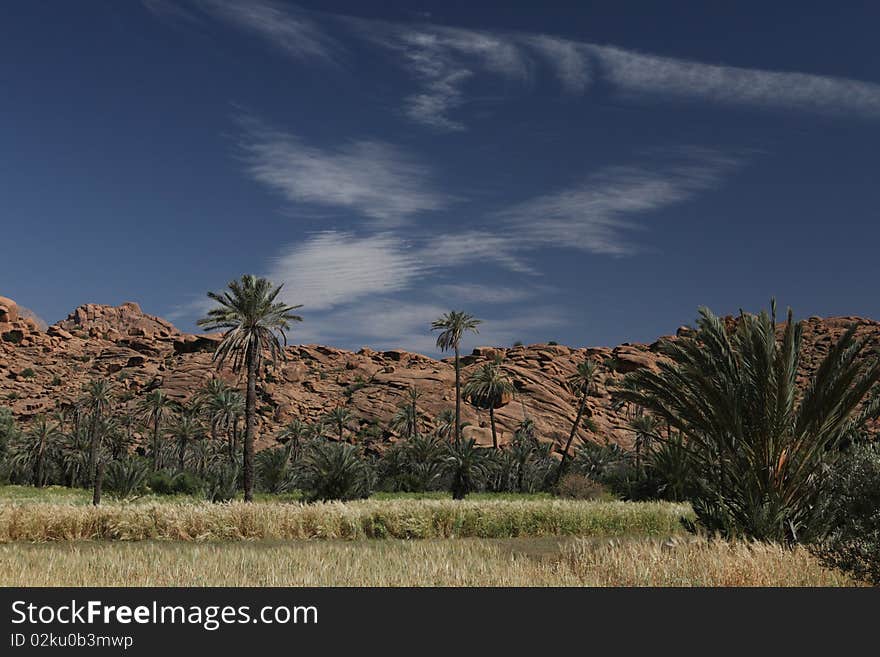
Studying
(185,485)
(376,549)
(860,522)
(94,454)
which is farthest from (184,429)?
(860,522)

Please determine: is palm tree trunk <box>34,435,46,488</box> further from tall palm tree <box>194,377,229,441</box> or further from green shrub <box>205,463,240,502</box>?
green shrub <box>205,463,240,502</box>

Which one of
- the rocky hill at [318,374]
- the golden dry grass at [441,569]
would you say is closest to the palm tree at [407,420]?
the rocky hill at [318,374]

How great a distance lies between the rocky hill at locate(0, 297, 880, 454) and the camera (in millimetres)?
98062

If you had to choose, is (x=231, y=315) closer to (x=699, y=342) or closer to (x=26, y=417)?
(x=699, y=342)

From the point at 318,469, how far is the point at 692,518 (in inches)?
744

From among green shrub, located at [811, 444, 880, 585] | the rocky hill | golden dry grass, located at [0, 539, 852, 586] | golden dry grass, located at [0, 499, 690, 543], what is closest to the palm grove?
green shrub, located at [811, 444, 880, 585]

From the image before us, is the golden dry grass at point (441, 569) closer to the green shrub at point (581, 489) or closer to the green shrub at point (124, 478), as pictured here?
the green shrub at point (124, 478)

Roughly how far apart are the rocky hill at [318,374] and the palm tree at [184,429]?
29.3 ft

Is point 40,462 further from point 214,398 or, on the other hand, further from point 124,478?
point 124,478

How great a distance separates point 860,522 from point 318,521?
49.1ft

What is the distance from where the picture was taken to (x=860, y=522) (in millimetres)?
10898

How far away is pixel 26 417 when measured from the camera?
333 ft

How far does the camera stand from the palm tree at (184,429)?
221 feet
